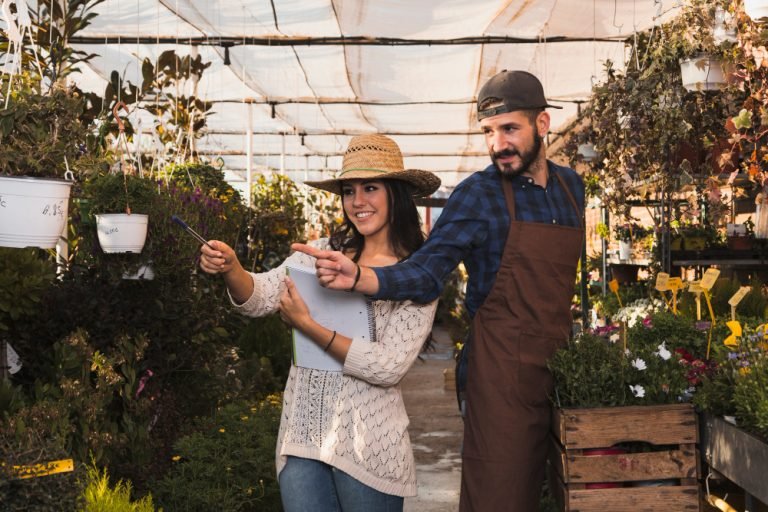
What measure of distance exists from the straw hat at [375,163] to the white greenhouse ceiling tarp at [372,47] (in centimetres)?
232

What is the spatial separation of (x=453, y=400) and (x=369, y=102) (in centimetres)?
329

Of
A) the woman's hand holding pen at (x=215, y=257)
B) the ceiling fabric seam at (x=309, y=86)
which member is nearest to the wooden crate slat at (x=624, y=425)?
the woman's hand holding pen at (x=215, y=257)

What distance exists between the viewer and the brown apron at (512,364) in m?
2.37

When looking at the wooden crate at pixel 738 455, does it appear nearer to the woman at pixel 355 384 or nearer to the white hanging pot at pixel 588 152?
the woman at pixel 355 384

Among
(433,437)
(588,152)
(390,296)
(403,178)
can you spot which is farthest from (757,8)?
(433,437)

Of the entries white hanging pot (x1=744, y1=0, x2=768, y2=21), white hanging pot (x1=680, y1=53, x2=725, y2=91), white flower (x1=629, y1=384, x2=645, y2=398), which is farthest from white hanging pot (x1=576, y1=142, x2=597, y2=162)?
white flower (x1=629, y1=384, x2=645, y2=398)

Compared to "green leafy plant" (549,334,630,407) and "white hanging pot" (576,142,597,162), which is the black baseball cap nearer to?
"green leafy plant" (549,334,630,407)

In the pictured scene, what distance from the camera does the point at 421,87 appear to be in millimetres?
8844

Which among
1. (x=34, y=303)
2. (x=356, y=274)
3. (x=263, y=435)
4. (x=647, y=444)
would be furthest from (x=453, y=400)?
(x=356, y=274)

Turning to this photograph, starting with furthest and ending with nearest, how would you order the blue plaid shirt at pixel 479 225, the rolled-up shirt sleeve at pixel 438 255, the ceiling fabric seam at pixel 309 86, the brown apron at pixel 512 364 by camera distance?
the ceiling fabric seam at pixel 309 86
the brown apron at pixel 512 364
the blue plaid shirt at pixel 479 225
the rolled-up shirt sleeve at pixel 438 255

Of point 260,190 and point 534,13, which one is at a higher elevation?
point 534,13

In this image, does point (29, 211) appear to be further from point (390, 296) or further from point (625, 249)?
point (625, 249)

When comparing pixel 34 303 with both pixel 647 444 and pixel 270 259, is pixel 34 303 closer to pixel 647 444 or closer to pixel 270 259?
pixel 647 444

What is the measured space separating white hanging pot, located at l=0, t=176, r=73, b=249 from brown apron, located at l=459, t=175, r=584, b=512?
108cm
